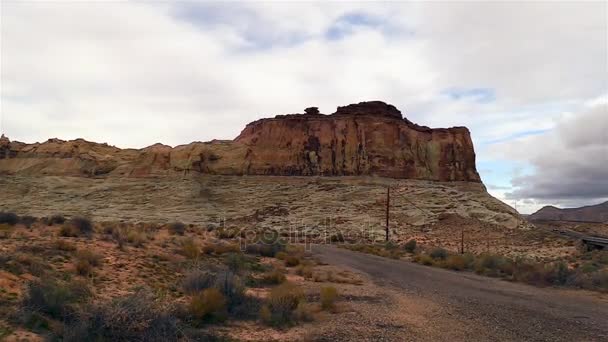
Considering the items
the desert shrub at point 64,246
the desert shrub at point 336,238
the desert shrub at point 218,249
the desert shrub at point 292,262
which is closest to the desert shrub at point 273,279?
the desert shrub at point 292,262

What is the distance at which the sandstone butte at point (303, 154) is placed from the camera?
70875mm

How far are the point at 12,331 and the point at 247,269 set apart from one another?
31.9 feet

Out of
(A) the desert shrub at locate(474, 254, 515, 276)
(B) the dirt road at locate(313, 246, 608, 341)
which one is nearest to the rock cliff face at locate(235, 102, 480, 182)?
(A) the desert shrub at locate(474, 254, 515, 276)

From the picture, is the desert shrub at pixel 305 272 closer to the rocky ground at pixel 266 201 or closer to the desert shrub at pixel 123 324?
the desert shrub at pixel 123 324

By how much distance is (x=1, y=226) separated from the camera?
17109 millimetres

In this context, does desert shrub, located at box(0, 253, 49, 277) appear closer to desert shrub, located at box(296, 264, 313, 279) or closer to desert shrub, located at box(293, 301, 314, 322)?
desert shrub, located at box(293, 301, 314, 322)

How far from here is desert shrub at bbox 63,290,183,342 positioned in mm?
6453

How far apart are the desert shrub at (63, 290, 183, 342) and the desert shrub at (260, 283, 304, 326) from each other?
7.44 ft

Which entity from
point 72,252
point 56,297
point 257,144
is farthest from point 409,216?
point 56,297

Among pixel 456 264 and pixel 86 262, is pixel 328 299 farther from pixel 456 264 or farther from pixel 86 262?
pixel 456 264

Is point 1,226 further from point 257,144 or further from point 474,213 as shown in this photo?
point 257,144

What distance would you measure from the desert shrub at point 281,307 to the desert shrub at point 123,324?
2.27 meters

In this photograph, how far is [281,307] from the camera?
966cm

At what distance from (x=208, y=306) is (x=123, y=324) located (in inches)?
93.8
